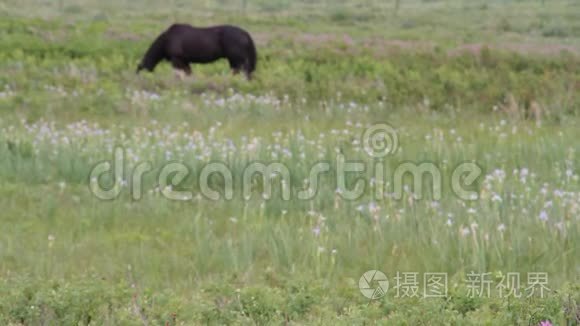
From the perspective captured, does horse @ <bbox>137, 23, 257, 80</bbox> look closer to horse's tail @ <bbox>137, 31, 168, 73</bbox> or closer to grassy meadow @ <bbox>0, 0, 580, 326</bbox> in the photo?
horse's tail @ <bbox>137, 31, 168, 73</bbox>

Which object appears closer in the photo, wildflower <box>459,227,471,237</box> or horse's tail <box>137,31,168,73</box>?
wildflower <box>459,227,471,237</box>

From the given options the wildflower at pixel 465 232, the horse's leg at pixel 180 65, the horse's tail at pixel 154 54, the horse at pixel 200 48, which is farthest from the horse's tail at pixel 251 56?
the wildflower at pixel 465 232

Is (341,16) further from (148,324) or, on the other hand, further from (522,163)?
(148,324)

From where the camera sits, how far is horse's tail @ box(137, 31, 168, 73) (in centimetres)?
1997

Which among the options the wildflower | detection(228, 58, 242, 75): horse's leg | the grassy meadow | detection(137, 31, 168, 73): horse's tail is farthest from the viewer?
detection(228, 58, 242, 75): horse's leg

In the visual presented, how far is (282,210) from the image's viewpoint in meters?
7.03

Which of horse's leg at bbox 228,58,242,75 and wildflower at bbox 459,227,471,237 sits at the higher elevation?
horse's leg at bbox 228,58,242,75

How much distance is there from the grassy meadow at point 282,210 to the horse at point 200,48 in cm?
226

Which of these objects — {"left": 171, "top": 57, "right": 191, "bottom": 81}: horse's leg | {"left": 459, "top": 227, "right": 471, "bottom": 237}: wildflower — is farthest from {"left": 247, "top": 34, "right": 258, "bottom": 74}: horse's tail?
{"left": 459, "top": 227, "right": 471, "bottom": 237}: wildflower

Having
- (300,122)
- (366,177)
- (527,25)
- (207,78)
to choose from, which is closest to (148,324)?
(366,177)

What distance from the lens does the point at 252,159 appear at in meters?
8.59

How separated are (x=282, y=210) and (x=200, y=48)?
47.0ft

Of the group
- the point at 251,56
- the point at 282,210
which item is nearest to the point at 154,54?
the point at 251,56

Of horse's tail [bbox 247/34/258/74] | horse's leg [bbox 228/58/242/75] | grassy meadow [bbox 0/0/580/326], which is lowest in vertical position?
grassy meadow [bbox 0/0/580/326]
